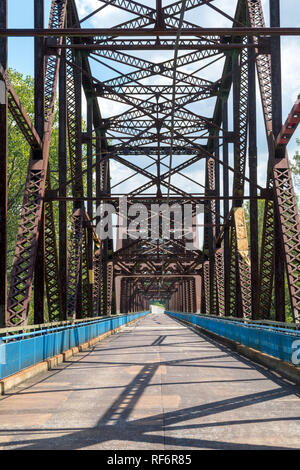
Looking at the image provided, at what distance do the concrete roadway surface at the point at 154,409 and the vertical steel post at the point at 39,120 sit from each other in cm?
437

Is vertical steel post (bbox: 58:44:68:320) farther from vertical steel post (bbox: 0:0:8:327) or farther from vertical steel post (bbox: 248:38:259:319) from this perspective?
vertical steel post (bbox: 0:0:8:327)

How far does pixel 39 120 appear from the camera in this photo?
20875 millimetres

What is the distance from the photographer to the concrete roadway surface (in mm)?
7176

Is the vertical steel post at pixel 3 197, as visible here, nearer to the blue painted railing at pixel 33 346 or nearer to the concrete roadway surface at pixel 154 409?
the blue painted railing at pixel 33 346

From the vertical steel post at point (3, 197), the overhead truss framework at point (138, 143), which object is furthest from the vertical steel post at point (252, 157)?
the vertical steel post at point (3, 197)

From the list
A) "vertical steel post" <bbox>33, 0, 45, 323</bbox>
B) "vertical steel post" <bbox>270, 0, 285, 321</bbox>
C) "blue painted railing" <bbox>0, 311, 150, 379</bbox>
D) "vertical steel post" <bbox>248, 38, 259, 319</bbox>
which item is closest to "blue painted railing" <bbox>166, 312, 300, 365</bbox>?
"vertical steel post" <bbox>270, 0, 285, 321</bbox>

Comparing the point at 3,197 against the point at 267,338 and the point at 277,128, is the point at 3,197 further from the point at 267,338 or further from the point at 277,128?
the point at 277,128

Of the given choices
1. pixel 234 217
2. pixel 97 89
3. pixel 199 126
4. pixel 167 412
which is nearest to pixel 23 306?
pixel 167 412

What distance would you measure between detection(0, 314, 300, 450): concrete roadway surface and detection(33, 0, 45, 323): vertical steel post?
4374mm

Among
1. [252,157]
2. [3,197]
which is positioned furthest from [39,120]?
[252,157]

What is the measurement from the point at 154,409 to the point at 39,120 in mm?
13485

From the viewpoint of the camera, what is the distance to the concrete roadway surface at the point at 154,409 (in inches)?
283

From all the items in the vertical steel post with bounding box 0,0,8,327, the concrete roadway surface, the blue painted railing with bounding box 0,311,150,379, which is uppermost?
the vertical steel post with bounding box 0,0,8,327
